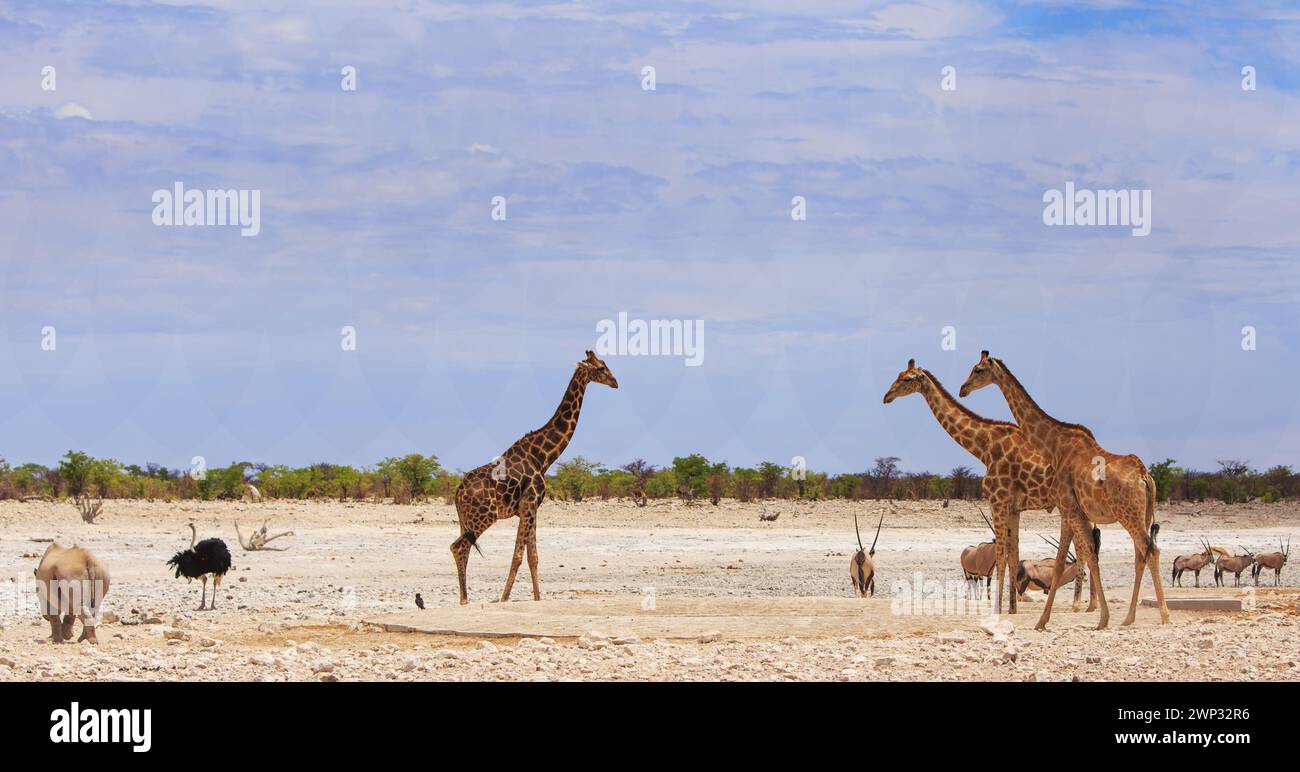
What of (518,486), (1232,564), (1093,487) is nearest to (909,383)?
(1093,487)

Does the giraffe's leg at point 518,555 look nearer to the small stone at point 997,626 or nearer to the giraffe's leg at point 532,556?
the giraffe's leg at point 532,556

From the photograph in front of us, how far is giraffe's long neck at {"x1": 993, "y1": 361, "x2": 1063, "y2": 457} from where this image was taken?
1488 cm

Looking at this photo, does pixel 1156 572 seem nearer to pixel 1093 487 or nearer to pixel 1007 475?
pixel 1093 487

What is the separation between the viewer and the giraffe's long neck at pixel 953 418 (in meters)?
16.1

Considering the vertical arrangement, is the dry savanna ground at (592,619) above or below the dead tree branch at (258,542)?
below

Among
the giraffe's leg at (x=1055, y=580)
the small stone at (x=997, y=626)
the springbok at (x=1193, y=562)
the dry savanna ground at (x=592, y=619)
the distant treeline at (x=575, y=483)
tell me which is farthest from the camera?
the distant treeline at (x=575, y=483)

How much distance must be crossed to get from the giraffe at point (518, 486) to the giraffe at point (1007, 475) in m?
4.02

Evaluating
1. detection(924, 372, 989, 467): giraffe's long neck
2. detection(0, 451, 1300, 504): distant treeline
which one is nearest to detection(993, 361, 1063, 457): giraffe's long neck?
detection(924, 372, 989, 467): giraffe's long neck

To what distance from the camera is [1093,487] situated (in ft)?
46.2

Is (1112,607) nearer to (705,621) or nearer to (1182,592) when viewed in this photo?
(1182,592)

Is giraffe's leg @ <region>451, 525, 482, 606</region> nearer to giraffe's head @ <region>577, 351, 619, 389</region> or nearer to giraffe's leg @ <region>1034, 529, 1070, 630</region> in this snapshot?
giraffe's head @ <region>577, 351, 619, 389</region>

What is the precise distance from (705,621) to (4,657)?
621cm

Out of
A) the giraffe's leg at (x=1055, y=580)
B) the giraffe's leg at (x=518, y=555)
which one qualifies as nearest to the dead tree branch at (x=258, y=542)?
the giraffe's leg at (x=518, y=555)

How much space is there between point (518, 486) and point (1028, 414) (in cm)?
595
